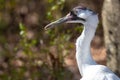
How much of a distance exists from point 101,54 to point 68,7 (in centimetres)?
111

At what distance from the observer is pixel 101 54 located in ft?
36.7

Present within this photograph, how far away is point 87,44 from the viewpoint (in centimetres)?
649

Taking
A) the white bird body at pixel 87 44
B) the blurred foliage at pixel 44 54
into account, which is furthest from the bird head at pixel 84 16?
the blurred foliage at pixel 44 54

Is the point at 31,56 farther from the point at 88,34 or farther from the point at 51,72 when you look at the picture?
the point at 88,34

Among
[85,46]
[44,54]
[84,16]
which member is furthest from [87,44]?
[44,54]

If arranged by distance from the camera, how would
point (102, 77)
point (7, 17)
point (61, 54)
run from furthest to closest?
point (7, 17)
point (61, 54)
point (102, 77)

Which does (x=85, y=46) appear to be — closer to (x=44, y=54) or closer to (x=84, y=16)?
(x=84, y=16)

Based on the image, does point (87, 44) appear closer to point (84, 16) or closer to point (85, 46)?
point (85, 46)

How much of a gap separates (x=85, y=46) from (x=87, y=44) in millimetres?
33

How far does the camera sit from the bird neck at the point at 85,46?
6.46 meters

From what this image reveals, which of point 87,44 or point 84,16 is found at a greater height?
point 84,16

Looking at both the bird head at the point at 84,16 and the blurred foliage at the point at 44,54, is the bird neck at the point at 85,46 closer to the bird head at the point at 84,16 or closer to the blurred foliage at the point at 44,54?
the bird head at the point at 84,16

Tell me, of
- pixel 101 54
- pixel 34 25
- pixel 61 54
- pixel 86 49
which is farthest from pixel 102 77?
pixel 34 25

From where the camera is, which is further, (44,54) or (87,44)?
(44,54)
